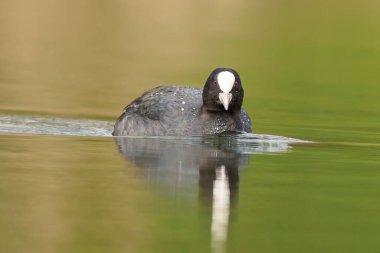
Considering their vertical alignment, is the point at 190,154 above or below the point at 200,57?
below

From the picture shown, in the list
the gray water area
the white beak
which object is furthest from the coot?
the gray water area

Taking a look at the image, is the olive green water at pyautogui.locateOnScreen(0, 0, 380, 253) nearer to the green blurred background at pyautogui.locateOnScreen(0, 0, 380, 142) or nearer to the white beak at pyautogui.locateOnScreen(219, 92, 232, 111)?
the green blurred background at pyautogui.locateOnScreen(0, 0, 380, 142)

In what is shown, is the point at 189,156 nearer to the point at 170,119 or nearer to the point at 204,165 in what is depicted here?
the point at 204,165

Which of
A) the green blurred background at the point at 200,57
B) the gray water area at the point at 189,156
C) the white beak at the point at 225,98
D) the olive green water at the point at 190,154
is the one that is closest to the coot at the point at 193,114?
Result: the white beak at the point at 225,98

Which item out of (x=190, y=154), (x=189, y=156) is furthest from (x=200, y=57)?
(x=189, y=156)

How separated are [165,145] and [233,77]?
5.12ft

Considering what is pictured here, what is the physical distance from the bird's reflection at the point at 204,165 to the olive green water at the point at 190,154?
57 mm

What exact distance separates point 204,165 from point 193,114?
116 inches

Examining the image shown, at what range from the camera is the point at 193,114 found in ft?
56.4

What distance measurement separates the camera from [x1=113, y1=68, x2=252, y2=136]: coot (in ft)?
55.7

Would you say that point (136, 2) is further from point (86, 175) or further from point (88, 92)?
point (86, 175)

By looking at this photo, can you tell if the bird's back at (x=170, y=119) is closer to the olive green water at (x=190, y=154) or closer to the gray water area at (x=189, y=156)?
the gray water area at (x=189, y=156)

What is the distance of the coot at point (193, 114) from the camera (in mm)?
16984

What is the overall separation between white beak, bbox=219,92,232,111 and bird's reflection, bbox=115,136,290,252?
422 millimetres
